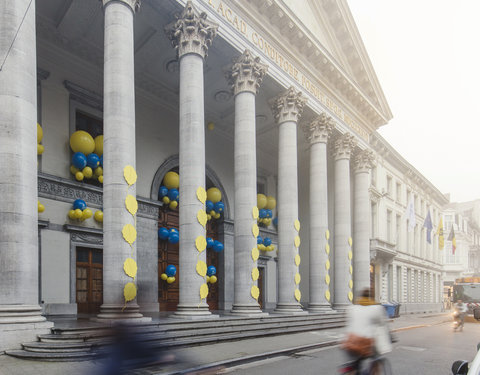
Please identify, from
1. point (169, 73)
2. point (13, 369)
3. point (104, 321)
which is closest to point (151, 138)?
point (169, 73)

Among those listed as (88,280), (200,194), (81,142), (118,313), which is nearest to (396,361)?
(118,313)

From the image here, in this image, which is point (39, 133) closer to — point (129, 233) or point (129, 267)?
point (129, 233)

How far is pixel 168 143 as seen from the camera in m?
21.8

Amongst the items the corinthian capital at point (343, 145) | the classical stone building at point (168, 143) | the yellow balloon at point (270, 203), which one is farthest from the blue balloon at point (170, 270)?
the corinthian capital at point (343, 145)

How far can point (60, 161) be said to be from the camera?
16562 mm

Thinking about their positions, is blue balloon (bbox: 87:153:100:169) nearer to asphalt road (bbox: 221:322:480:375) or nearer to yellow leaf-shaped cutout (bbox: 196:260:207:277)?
yellow leaf-shaped cutout (bbox: 196:260:207:277)

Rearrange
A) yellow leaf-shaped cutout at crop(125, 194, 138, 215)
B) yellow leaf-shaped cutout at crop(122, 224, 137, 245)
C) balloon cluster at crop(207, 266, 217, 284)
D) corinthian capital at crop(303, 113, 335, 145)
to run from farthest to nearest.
Result: corinthian capital at crop(303, 113, 335, 145) < balloon cluster at crop(207, 266, 217, 284) < yellow leaf-shaped cutout at crop(125, 194, 138, 215) < yellow leaf-shaped cutout at crop(122, 224, 137, 245)

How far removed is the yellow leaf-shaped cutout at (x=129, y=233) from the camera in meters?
11.8

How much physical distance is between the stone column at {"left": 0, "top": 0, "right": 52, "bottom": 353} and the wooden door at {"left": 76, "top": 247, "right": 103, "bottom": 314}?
677 centimetres

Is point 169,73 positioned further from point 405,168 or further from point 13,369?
point 405,168

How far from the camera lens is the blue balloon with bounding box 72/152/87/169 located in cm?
1641

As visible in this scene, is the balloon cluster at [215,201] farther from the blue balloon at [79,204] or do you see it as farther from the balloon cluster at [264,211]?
the blue balloon at [79,204]

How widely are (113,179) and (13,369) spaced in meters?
5.41

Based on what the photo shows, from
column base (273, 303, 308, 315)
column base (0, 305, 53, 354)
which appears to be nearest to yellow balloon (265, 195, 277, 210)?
column base (273, 303, 308, 315)
